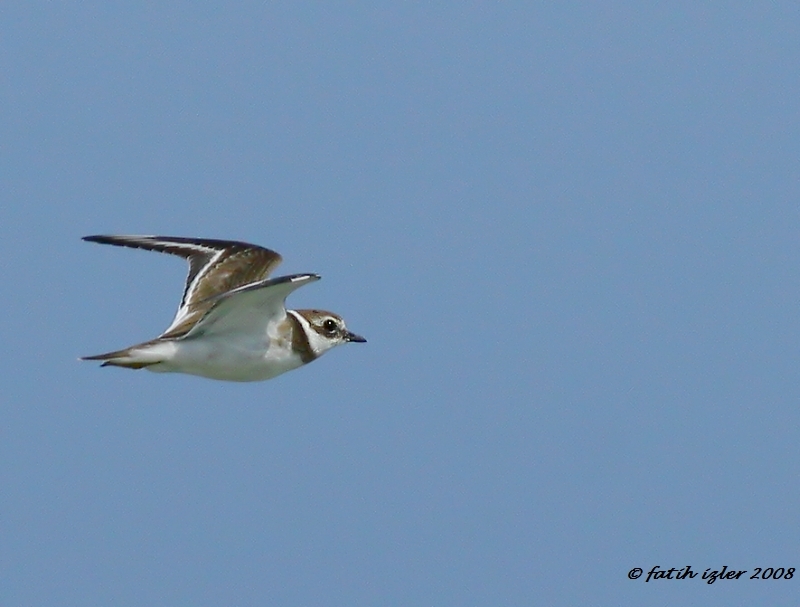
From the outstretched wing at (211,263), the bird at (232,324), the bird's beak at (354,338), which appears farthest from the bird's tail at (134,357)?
the bird's beak at (354,338)

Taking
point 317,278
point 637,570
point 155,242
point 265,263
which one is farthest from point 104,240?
point 637,570

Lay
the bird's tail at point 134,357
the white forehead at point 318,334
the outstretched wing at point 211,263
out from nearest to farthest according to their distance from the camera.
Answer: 1. the bird's tail at point 134,357
2. the white forehead at point 318,334
3. the outstretched wing at point 211,263

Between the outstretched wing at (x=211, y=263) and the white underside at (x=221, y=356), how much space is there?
1.04 metres

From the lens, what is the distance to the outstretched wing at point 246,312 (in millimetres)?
11407

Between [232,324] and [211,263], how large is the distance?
1858 mm

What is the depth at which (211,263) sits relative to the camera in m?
13.7

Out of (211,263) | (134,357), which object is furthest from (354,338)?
(134,357)

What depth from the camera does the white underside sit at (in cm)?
1170

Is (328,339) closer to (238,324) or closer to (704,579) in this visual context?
(238,324)

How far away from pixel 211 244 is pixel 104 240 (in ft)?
3.40

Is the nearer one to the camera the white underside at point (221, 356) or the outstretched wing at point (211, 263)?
the white underside at point (221, 356)

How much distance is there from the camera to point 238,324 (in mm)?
11984

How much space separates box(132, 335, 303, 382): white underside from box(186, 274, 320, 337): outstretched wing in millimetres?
80

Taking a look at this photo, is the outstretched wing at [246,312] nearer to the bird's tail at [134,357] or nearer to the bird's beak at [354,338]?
the bird's tail at [134,357]
